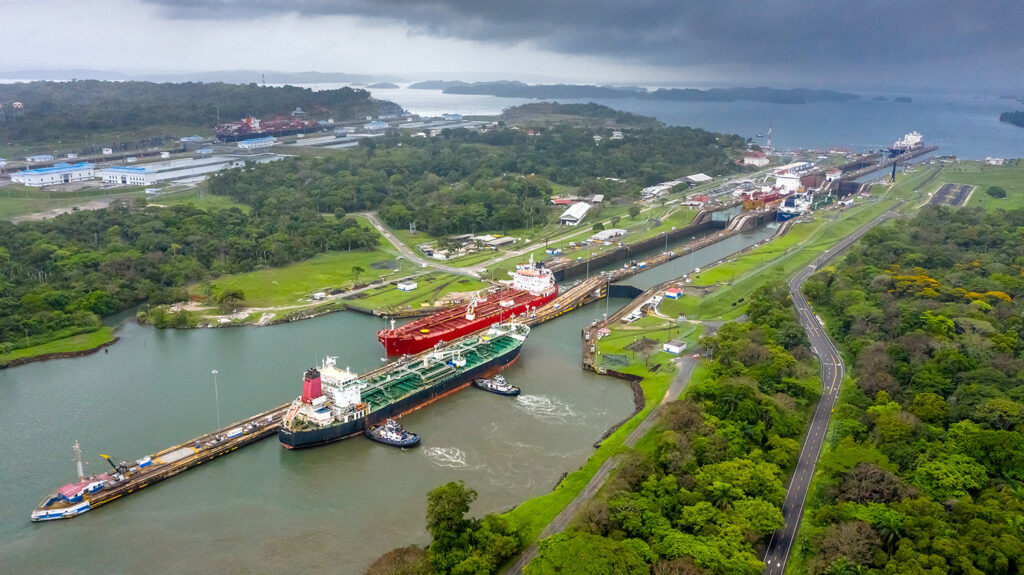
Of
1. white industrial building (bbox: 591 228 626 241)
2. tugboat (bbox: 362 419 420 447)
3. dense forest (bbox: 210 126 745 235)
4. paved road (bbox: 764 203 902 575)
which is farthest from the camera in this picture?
dense forest (bbox: 210 126 745 235)

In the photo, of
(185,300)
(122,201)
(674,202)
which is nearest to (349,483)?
(185,300)

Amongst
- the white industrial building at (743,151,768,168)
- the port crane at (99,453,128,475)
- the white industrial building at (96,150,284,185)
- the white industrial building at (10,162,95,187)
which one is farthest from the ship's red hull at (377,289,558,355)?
the white industrial building at (743,151,768,168)

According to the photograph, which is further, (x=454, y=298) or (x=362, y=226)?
(x=362, y=226)

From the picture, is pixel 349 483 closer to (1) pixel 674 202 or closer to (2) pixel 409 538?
(2) pixel 409 538

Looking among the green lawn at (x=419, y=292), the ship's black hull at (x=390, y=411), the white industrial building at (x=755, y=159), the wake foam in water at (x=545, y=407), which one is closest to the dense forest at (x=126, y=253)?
the green lawn at (x=419, y=292)

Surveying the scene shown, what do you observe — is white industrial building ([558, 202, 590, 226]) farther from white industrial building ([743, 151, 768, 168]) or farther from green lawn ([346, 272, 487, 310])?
white industrial building ([743, 151, 768, 168])
